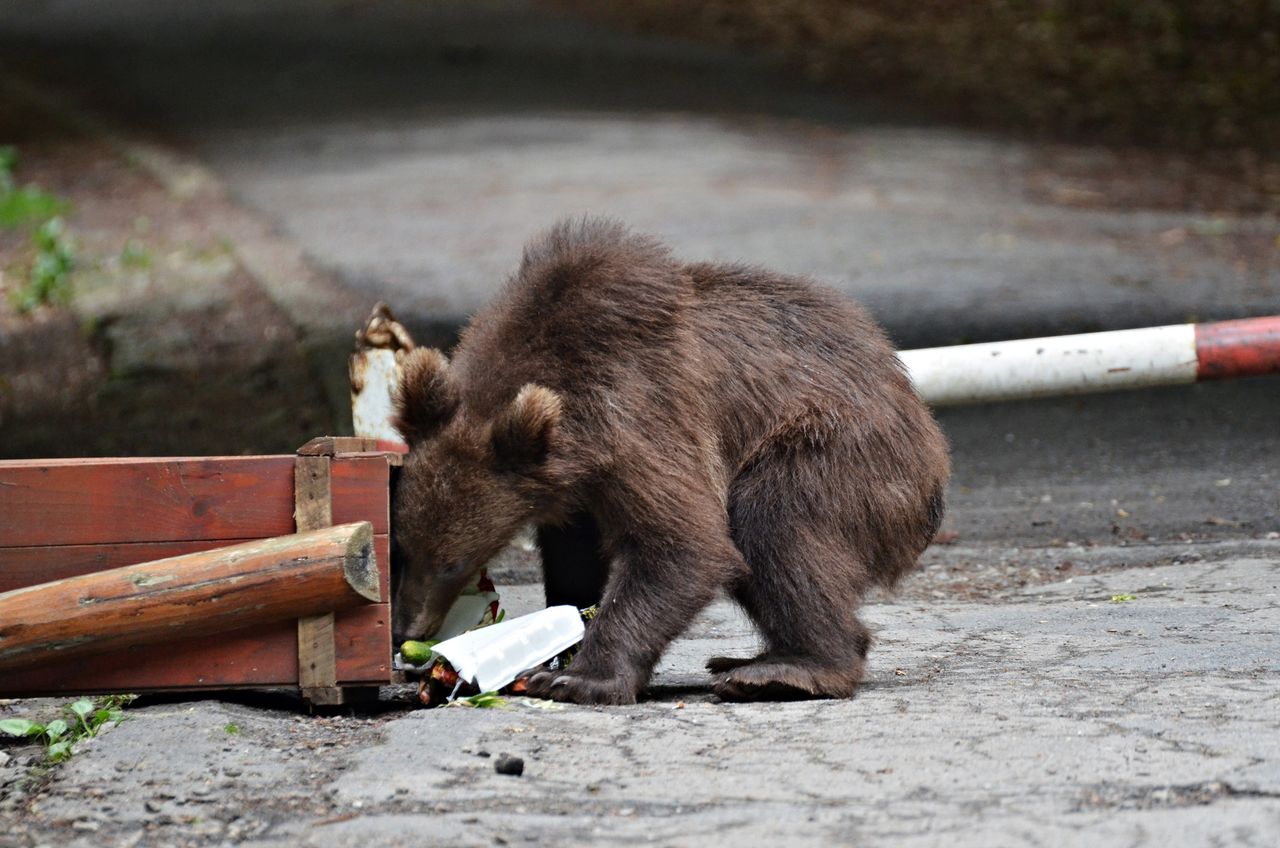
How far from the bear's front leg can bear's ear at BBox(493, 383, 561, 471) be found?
0.40 meters

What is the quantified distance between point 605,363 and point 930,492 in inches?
47.6

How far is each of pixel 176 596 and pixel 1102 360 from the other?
4.11m

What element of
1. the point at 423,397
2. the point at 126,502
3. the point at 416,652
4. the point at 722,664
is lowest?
the point at 722,664

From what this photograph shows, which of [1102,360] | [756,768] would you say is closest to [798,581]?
[756,768]

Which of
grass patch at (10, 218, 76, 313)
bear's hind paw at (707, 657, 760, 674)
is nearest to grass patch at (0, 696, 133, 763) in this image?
bear's hind paw at (707, 657, 760, 674)

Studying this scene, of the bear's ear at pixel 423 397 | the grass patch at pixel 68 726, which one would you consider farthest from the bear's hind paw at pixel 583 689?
the grass patch at pixel 68 726

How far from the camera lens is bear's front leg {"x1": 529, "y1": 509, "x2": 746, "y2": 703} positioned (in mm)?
4691

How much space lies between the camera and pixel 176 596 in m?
4.30

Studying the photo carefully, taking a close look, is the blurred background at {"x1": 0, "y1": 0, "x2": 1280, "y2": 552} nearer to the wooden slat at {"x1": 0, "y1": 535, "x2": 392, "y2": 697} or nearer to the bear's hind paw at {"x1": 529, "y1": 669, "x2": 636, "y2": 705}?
the bear's hind paw at {"x1": 529, "y1": 669, "x2": 636, "y2": 705}

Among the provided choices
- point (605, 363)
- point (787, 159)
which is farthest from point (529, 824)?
point (787, 159)

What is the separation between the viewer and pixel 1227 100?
1689 centimetres

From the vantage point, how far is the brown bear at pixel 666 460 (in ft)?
15.5

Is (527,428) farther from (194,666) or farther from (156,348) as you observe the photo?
(156,348)

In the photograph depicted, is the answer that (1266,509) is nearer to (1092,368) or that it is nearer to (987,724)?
(1092,368)
